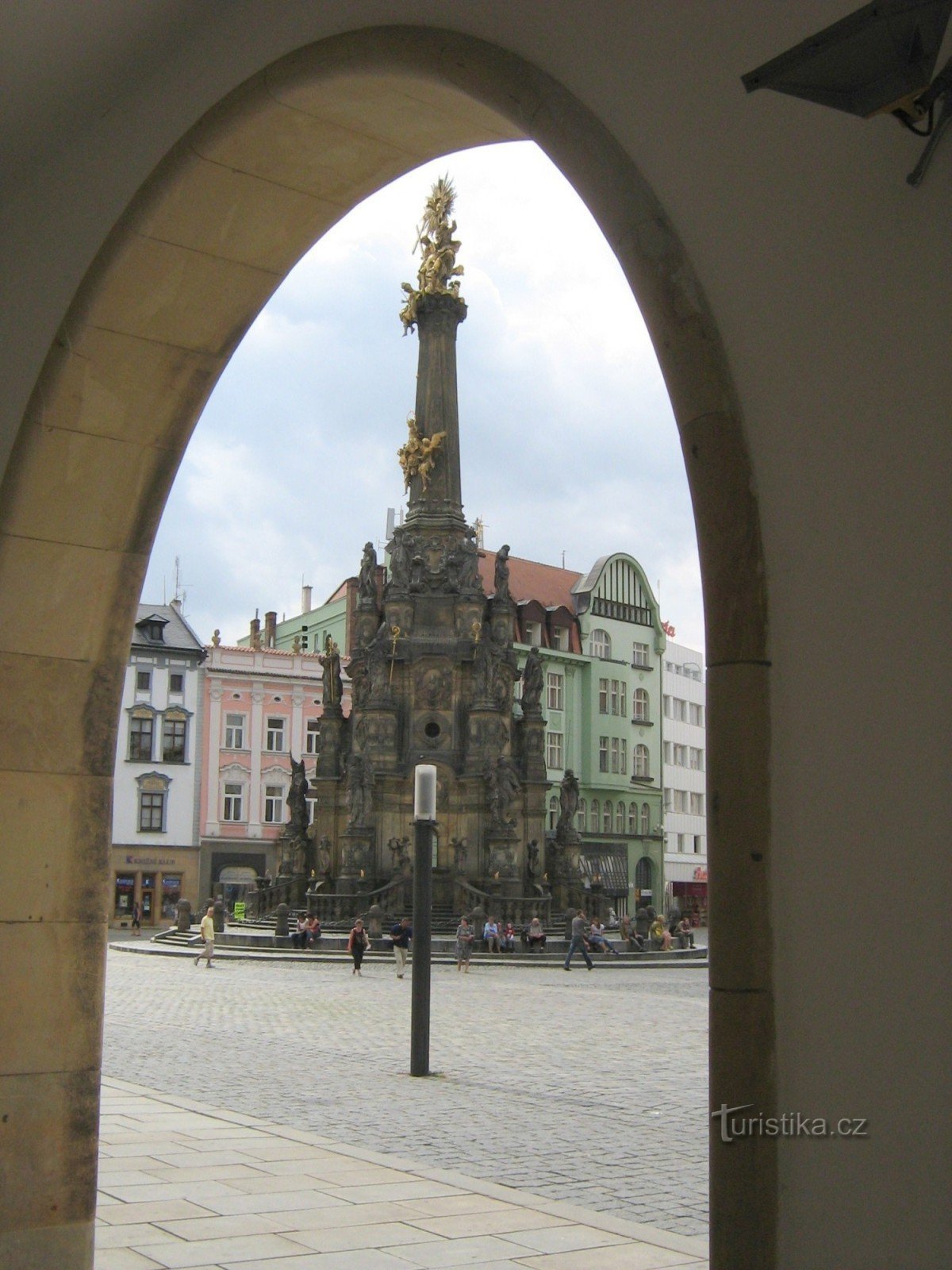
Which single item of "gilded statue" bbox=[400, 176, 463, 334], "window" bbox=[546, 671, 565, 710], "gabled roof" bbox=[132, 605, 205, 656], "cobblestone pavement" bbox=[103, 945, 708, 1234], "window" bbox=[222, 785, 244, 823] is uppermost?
"gilded statue" bbox=[400, 176, 463, 334]

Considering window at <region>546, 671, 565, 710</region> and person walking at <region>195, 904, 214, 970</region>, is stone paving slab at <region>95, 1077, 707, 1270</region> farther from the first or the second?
window at <region>546, 671, 565, 710</region>

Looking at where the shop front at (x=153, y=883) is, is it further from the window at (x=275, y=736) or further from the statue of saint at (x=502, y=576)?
the statue of saint at (x=502, y=576)

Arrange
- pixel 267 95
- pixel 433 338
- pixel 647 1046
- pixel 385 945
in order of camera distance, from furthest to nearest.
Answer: pixel 433 338 < pixel 385 945 < pixel 647 1046 < pixel 267 95

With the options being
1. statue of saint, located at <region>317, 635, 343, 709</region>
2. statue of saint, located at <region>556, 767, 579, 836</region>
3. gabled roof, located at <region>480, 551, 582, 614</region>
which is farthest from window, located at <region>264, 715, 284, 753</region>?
statue of saint, located at <region>556, 767, 579, 836</region>

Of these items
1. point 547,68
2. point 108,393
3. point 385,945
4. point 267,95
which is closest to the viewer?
point 547,68

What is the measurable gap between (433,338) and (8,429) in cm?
3687

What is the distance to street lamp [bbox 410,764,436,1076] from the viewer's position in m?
12.3

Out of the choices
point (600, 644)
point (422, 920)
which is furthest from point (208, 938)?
point (600, 644)

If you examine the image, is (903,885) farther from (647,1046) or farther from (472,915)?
(472,915)

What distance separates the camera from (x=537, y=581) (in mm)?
64625

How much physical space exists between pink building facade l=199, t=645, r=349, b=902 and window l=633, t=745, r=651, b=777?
14.5 m

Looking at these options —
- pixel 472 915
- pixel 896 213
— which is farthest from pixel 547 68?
pixel 472 915

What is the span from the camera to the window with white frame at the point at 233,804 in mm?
56312

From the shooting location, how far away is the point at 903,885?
7.07 ft
